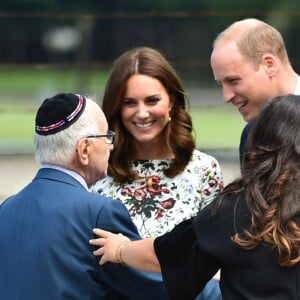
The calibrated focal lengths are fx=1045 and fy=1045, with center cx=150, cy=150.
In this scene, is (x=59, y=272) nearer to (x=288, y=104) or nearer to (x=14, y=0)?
(x=288, y=104)

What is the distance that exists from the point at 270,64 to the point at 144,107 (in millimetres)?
545

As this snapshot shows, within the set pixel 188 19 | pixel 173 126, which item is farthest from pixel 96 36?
pixel 173 126

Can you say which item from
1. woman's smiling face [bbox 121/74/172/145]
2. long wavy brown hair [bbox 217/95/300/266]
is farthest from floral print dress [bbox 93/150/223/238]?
long wavy brown hair [bbox 217/95/300/266]

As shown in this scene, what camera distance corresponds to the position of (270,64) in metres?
4.21

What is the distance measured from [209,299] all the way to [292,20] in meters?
6.41

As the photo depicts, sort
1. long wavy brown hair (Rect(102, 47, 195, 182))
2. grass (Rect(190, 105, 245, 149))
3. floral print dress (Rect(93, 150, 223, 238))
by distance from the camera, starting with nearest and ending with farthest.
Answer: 1. floral print dress (Rect(93, 150, 223, 238))
2. long wavy brown hair (Rect(102, 47, 195, 182))
3. grass (Rect(190, 105, 245, 149))

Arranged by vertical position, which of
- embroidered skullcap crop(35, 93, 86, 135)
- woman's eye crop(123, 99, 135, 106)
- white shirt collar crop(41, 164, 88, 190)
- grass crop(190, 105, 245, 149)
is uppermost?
embroidered skullcap crop(35, 93, 86, 135)

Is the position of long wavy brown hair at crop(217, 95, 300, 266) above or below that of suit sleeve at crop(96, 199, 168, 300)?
above

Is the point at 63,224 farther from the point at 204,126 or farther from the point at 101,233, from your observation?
the point at 204,126

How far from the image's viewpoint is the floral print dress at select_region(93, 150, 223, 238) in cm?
416

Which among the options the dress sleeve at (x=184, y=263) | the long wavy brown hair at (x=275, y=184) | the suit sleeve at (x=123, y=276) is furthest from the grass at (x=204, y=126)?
the long wavy brown hair at (x=275, y=184)

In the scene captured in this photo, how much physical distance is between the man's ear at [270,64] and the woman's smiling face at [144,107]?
44cm

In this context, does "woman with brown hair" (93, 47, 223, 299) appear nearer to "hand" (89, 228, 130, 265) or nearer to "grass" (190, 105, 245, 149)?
"hand" (89, 228, 130, 265)

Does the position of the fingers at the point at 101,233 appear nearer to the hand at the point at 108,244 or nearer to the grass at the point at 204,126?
the hand at the point at 108,244
